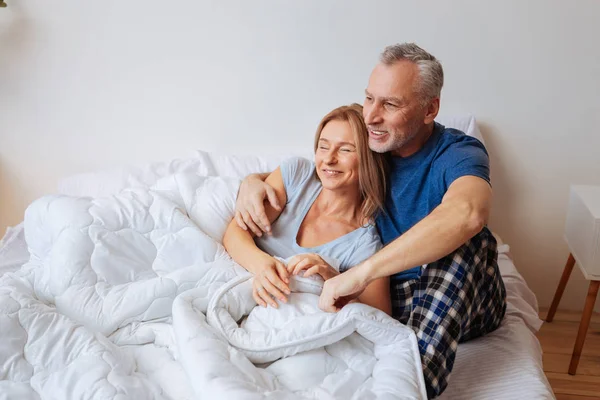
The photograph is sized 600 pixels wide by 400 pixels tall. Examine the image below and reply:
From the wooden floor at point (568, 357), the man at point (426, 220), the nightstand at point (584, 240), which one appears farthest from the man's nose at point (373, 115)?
the wooden floor at point (568, 357)

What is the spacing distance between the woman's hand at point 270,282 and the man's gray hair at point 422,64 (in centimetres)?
55

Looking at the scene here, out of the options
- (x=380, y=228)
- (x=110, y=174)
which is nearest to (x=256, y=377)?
(x=380, y=228)

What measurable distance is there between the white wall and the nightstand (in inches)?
6.2

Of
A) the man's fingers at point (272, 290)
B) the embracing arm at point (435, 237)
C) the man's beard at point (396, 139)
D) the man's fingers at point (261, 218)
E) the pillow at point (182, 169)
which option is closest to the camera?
the embracing arm at point (435, 237)

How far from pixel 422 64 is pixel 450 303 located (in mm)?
584

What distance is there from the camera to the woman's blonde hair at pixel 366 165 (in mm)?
1691

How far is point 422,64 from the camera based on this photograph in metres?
1.58

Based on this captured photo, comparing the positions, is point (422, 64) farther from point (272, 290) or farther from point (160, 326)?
point (160, 326)

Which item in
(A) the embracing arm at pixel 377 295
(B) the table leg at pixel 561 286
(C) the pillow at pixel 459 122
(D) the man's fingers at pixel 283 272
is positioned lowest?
(B) the table leg at pixel 561 286

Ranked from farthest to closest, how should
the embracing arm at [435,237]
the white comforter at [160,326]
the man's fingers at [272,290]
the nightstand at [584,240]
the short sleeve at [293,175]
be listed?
the nightstand at [584,240] < the short sleeve at [293,175] < the man's fingers at [272,290] < the embracing arm at [435,237] < the white comforter at [160,326]

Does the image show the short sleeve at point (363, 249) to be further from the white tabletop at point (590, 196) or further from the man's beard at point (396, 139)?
the white tabletop at point (590, 196)

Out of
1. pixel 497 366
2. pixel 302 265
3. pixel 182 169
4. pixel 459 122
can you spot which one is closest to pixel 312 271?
pixel 302 265

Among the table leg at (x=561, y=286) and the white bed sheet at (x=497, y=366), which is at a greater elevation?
the white bed sheet at (x=497, y=366)

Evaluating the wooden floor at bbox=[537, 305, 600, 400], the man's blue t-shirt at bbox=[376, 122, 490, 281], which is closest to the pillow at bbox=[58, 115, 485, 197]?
the man's blue t-shirt at bbox=[376, 122, 490, 281]
